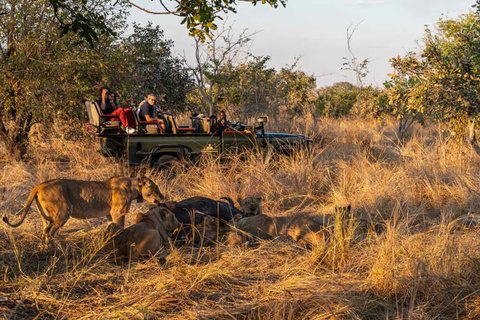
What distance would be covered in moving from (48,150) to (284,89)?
8.92m

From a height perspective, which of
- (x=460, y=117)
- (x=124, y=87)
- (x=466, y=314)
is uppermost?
(x=124, y=87)

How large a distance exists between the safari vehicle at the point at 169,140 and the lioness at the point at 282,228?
11.3ft

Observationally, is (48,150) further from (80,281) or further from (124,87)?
(80,281)

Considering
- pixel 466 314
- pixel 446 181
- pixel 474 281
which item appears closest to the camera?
pixel 466 314

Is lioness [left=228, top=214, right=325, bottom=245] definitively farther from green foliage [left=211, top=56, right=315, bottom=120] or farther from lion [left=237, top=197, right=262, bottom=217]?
green foliage [left=211, top=56, right=315, bottom=120]

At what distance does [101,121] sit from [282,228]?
4621mm

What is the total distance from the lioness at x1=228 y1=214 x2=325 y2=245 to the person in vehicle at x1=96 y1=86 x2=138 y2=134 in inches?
152

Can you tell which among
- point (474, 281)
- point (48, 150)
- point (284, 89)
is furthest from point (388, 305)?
point (284, 89)

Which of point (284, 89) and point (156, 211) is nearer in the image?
point (156, 211)

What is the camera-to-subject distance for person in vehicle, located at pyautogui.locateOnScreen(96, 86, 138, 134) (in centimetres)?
916

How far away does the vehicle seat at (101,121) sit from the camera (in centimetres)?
902

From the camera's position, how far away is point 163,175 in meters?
9.12

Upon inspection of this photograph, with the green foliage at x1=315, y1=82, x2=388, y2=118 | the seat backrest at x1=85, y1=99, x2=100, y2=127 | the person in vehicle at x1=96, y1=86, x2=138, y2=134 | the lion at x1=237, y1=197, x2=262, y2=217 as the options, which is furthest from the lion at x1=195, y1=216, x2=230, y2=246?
the green foliage at x1=315, y1=82, x2=388, y2=118

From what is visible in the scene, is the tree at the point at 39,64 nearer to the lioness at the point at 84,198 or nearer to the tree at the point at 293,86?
the lioness at the point at 84,198
